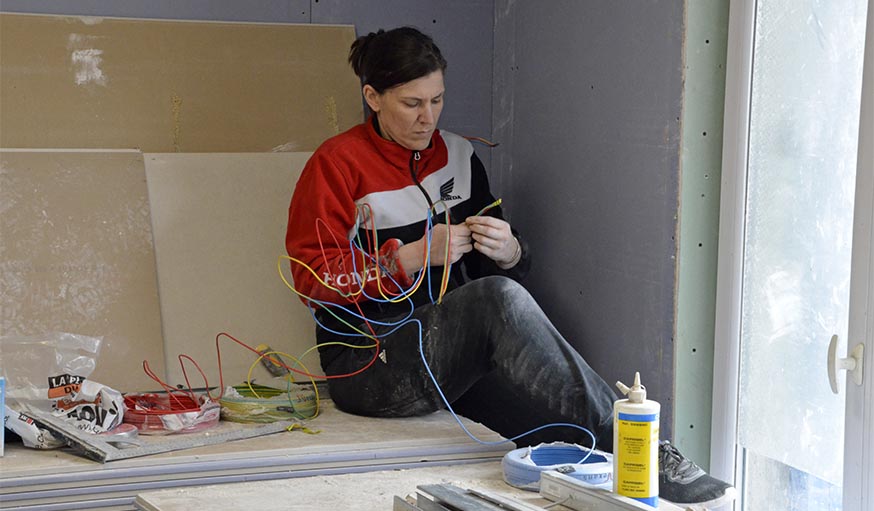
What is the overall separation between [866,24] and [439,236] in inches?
43.2

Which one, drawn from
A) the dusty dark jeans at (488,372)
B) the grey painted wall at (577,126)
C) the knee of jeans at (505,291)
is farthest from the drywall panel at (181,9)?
the knee of jeans at (505,291)

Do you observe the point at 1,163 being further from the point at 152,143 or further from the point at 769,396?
the point at 769,396

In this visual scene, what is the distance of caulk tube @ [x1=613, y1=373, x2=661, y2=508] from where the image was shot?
160cm

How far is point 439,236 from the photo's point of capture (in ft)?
8.24

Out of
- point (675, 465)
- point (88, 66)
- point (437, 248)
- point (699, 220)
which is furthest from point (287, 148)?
point (675, 465)

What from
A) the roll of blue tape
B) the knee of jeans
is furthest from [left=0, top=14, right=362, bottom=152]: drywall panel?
the roll of blue tape

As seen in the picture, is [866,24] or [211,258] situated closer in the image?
[866,24]

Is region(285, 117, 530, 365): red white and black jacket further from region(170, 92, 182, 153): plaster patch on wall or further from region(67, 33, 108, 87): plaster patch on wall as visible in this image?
region(67, 33, 108, 87): plaster patch on wall

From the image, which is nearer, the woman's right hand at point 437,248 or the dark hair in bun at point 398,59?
the woman's right hand at point 437,248

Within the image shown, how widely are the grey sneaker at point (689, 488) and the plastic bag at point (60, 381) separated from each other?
1296 millimetres

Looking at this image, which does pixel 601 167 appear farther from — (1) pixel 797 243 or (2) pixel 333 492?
(2) pixel 333 492

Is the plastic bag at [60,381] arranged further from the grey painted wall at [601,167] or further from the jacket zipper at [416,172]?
the grey painted wall at [601,167]

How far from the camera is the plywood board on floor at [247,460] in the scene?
2053 mm

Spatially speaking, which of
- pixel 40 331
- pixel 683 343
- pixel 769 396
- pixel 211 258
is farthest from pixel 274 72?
pixel 769 396
